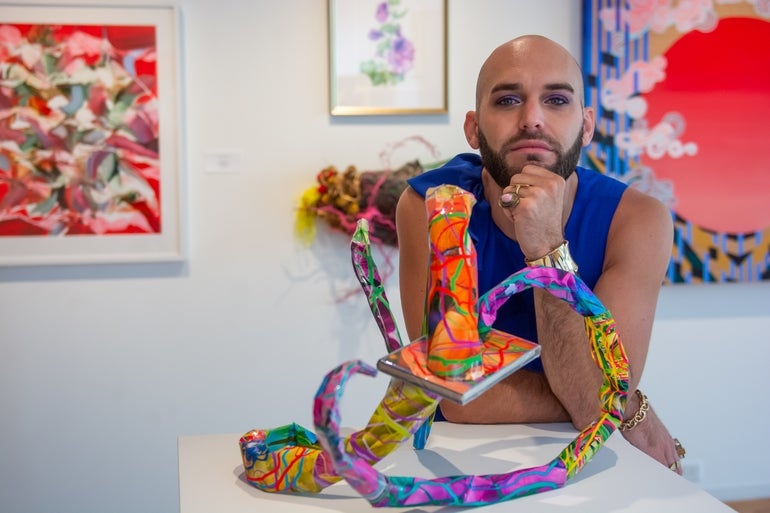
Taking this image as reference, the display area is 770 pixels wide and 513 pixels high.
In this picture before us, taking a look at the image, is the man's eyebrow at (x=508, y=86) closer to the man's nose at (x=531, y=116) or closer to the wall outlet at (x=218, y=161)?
the man's nose at (x=531, y=116)

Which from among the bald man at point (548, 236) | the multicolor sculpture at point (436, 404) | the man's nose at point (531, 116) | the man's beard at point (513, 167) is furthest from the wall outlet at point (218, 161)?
the multicolor sculpture at point (436, 404)

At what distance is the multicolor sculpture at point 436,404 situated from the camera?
2.92ft

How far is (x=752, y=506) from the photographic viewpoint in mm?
3014

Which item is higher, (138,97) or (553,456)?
(138,97)

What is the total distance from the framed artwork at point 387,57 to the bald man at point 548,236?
1.12 metres

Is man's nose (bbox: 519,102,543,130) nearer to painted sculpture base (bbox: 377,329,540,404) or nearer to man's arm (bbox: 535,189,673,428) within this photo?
man's arm (bbox: 535,189,673,428)

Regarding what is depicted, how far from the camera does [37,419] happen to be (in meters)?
2.71

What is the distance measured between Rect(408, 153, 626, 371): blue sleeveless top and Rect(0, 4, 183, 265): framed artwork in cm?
129

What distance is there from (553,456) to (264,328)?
1.78 meters

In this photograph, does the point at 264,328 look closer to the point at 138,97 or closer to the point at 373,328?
the point at 373,328

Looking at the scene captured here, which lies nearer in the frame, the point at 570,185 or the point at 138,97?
the point at 570,185

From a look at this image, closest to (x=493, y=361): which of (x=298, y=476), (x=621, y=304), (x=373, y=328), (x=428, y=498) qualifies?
(x=428, y=498)

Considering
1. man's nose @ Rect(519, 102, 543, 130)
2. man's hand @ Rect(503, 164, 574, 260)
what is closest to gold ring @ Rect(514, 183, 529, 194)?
man's hand @ Rect(503, 164, 574, 260)

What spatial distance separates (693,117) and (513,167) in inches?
65.7
